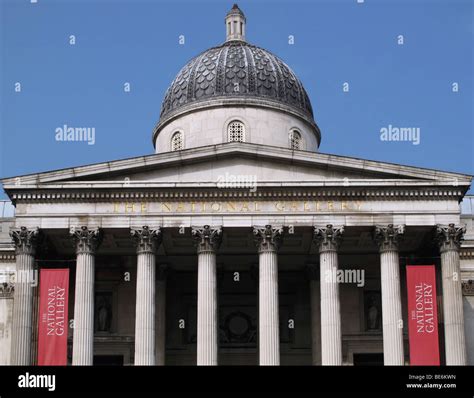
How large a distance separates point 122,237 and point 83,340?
5.75 meters

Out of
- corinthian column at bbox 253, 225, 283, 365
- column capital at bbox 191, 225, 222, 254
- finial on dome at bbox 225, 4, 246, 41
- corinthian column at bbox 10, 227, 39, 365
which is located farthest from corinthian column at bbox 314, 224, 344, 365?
finial on dome at bbox 225, 4, 246, 41

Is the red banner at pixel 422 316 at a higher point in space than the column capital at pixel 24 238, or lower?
lower

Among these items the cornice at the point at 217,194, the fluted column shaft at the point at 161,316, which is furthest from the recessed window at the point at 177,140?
the cornice at the point at 217,194

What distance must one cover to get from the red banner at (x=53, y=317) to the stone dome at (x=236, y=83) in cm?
1482

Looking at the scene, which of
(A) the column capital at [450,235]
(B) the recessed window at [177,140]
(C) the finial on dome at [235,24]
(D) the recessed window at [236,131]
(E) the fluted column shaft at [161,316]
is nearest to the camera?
(A) the column capital at [450,235]

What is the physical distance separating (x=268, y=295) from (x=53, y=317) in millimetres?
9815

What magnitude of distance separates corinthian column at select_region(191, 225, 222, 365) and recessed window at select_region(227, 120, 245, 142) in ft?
31.1

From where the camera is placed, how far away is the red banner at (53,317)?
144 ft

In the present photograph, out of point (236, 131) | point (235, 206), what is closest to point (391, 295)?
point (235, 206)

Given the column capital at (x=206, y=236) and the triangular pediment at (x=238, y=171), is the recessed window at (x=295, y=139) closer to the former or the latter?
the triangular pediment at (x=238, y=171)

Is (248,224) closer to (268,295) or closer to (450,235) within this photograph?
(268,295)

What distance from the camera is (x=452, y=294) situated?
44875mm

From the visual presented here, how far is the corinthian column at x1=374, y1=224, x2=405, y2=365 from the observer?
4441 centimetres
